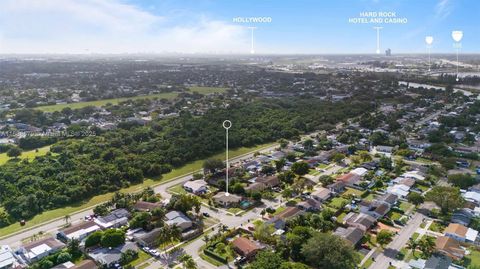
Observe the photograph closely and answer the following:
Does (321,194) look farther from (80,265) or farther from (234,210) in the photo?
(80,265)

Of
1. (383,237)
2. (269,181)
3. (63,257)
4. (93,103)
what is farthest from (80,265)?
(93,103)

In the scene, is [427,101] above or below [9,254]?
above

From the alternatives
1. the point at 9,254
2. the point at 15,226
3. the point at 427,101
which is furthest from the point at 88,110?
the point at 427,101

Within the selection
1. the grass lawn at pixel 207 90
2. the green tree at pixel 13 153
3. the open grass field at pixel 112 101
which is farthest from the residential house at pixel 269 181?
the grass lawn at pixel 207 90

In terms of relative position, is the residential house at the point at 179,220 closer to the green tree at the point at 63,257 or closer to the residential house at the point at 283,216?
the residential house at the point at 283,216

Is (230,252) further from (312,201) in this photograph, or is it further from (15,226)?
(15,226)

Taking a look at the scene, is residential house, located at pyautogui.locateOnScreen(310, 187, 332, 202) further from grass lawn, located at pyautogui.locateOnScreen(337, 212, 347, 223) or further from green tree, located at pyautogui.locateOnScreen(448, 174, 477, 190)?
green tree, located at pyautogui.locateOnScreen(448, 174, 477, 190)

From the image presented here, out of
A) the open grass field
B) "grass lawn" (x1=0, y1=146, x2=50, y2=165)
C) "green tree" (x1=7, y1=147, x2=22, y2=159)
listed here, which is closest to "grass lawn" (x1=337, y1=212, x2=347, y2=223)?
"grass lawn" (x1=0, y1=146, x2=50, y2=165)
